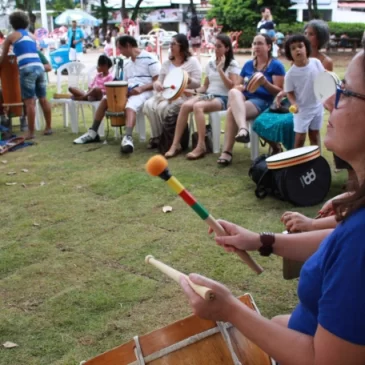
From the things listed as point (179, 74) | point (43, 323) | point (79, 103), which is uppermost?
point (179, 74)

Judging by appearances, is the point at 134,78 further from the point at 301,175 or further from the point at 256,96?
the point at 301,175

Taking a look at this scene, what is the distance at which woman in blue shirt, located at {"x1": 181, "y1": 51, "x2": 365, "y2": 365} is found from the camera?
41.6 inches

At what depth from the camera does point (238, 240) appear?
1.75 meters

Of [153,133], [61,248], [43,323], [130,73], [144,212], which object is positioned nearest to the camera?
[43,323]

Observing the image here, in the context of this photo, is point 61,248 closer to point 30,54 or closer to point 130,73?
point 130,73

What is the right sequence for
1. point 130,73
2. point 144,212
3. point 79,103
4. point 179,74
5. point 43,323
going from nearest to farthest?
point 43,323 → point 144,212 → point 179,74 → point 130,73 → point 79,103

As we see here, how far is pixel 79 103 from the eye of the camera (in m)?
7.77

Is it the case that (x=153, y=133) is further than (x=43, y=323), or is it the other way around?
(x=153, y=133)

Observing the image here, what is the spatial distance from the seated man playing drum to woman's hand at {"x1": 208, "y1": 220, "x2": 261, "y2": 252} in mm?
5171

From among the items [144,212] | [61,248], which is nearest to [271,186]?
[144,212]

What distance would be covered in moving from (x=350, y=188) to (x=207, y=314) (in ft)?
1.49

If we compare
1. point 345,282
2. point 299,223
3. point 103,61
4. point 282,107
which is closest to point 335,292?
point 345,282

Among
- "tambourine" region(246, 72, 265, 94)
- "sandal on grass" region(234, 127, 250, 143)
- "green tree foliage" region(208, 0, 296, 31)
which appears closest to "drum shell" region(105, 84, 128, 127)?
→ "tambourine" region(246, 72, 265, 94)

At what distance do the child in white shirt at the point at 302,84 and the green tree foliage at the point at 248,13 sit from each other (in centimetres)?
2187
